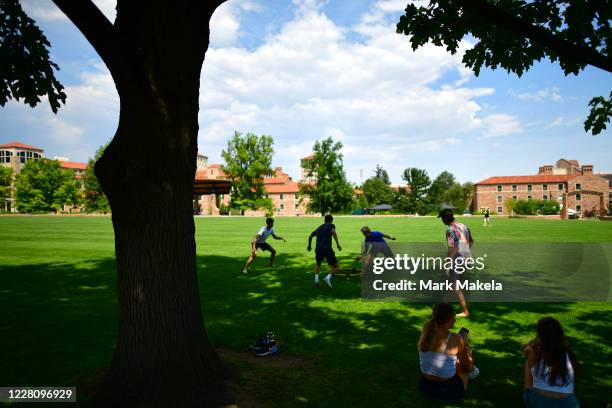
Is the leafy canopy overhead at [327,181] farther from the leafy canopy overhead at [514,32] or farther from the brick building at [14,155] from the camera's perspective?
the brick building at [14,155]

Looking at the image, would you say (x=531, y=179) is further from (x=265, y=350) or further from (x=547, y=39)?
(x=547, y=39)

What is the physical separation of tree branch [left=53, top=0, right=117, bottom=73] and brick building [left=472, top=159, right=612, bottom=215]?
3516 inches

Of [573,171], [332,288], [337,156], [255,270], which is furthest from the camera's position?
[573,171]

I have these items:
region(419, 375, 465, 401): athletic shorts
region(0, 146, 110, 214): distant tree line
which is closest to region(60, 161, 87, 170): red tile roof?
region(0, 146, 110, 214): distant tree line

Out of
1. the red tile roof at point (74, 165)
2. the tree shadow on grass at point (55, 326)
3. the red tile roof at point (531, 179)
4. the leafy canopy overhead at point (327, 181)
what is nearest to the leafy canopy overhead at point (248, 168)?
the leafy canopy overhead at point (327, 181)

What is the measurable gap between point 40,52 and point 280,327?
7051 millimetres

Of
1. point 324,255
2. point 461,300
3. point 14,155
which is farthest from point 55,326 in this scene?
point 14,155

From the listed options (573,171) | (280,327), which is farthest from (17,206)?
(573,171)

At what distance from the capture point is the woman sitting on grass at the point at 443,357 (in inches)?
150

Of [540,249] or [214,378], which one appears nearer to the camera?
[214,378]

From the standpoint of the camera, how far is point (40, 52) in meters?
6.90

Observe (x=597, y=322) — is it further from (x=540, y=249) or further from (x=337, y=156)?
(x=337, y=156)

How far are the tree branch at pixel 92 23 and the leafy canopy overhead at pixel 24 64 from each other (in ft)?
14.3

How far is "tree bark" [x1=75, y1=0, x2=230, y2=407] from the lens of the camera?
11.8 ft
